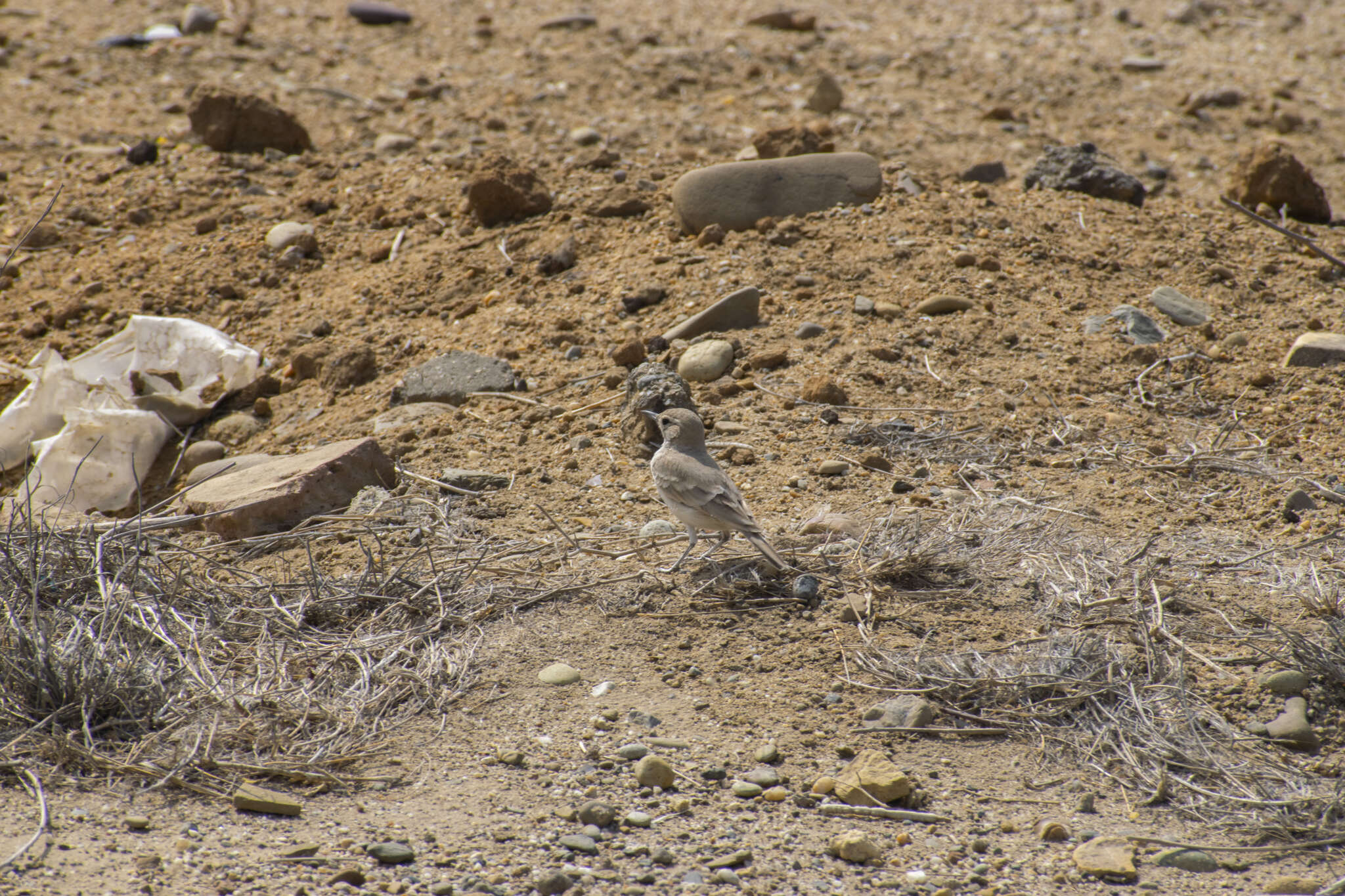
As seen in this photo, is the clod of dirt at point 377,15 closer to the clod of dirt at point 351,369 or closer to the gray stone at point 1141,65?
the clod of dirt at point 351,369

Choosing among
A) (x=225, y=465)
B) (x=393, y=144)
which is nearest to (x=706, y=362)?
(x=225, y=465)

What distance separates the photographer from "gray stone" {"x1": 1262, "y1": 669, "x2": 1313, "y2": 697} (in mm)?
3600

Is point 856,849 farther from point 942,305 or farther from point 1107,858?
point 942,305

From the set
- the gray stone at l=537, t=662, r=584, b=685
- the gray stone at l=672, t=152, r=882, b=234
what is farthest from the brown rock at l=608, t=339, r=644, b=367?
the gray stone at l=537, t=662, r=584, b=685

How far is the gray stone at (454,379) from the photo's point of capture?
19.7ft

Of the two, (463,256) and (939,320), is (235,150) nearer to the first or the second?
(463,256)

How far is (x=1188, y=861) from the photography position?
2996 millimetres

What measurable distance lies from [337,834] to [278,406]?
Result: 3.75 metres

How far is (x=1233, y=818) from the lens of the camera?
10.4 feet

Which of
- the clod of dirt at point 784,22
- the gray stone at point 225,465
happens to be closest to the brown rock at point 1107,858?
the gray stone at point 225,465

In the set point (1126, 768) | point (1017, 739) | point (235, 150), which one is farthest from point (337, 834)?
point (235, 150)

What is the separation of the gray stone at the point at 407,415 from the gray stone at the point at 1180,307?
408 cm

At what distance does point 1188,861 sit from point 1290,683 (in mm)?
930

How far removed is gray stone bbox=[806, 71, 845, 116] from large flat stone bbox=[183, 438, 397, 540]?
5.25 metres
